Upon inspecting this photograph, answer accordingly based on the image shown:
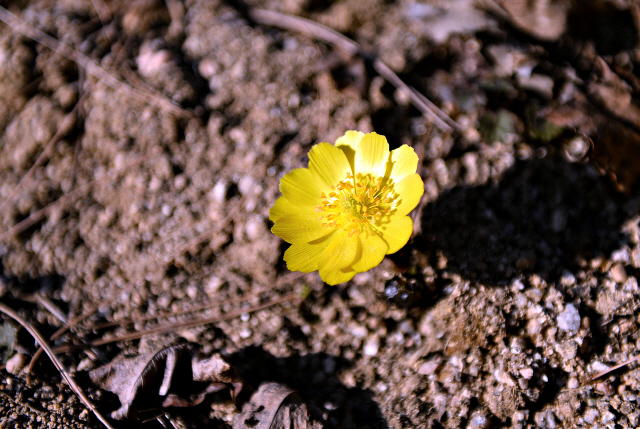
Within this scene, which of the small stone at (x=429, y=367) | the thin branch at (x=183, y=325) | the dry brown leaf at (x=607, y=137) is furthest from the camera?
the dry brown leaf at (x=607, y=137)

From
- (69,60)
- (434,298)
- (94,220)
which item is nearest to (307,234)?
(434,298)

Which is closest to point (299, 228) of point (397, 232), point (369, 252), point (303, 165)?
point (369, 252)

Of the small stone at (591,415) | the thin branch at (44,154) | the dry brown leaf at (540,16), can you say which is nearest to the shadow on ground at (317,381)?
the small stone at (591,415)

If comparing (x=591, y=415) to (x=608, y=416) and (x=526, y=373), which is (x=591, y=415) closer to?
(x=608, y=416)

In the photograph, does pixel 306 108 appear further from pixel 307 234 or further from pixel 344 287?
pixel 344 287

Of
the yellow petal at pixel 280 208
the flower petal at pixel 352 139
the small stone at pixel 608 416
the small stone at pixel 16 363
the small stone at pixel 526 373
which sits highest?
the flower petal at pixel 352 139

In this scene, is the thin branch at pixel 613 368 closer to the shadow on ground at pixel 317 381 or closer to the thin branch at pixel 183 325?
the shadow on ground at pixel 317 381
